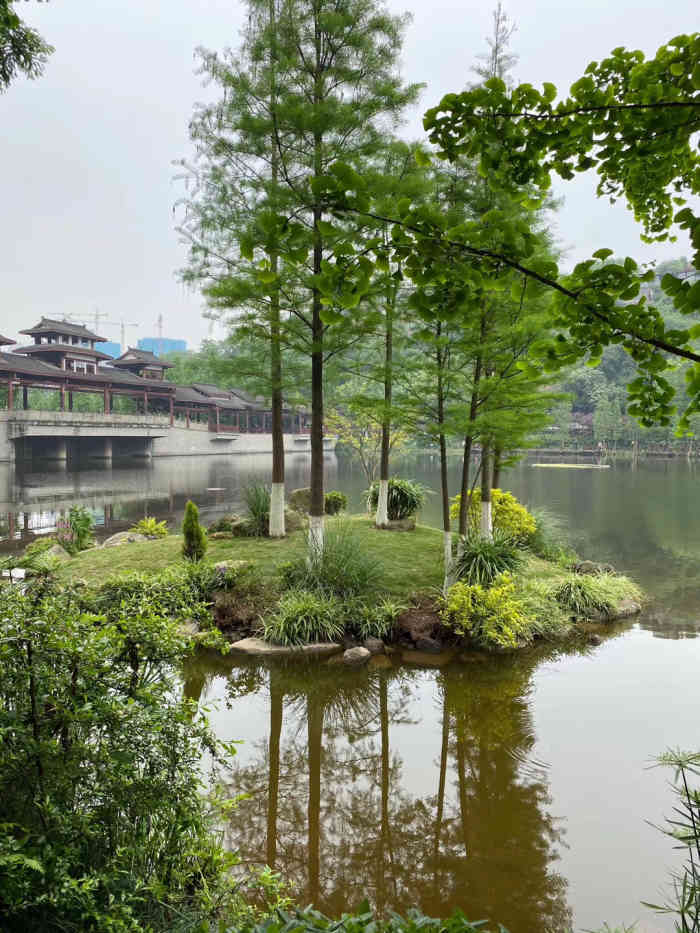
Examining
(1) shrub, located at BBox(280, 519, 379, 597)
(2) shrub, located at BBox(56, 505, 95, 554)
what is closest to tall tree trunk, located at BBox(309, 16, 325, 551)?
(1) shrub, located at BBox(280, 519, 379, 597)

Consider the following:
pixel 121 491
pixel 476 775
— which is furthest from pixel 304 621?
pixel 121 491

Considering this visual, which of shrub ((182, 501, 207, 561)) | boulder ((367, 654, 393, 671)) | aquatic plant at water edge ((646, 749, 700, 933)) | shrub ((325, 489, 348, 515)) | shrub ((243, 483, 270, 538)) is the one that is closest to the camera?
aquatic plant at water edge ((646, 749, 700, 933))

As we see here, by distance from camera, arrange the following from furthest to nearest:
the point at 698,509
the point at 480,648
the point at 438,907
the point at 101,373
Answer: the point at 101,373, the point at 698,509, the point at 480,648, the point at 438,907

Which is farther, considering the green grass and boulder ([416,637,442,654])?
the green grass

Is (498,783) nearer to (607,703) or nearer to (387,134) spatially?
(607,703)

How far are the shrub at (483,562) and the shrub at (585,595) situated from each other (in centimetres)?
90

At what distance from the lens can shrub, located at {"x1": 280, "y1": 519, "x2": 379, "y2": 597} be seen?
6.94 m

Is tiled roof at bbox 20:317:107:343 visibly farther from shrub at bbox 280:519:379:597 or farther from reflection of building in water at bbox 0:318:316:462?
shrub at bbox 280:519:379:597

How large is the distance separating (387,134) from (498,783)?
7.96m

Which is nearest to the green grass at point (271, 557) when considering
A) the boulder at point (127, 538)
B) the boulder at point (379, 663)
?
the boulder at point (379, 663)

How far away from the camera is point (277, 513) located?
32.0 ft

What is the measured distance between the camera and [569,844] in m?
3.22

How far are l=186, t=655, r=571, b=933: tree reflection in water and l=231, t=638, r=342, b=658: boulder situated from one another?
585 millimetres

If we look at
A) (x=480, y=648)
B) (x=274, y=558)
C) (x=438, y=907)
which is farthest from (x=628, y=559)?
(x=438, y=907)
